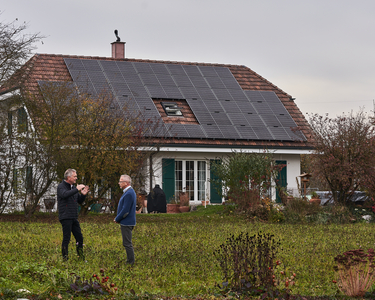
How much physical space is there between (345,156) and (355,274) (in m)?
12.2

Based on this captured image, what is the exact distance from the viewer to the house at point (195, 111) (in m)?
23.0

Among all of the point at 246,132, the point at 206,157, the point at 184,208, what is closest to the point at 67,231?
the point at 184,208

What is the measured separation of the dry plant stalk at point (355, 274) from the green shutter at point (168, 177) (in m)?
15.7

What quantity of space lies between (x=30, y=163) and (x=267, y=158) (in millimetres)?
8145

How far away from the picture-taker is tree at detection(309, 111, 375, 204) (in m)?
18.6

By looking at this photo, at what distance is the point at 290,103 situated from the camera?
2750 cm

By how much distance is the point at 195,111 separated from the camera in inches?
968

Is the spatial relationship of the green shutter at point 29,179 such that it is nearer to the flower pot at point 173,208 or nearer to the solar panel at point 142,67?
the flower pot at point 173,208

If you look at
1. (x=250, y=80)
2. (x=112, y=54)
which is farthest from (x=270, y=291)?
(x=112, y=54)

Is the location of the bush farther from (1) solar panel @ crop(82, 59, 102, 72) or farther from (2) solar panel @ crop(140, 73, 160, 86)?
(1) solar panel @ crop(82, 59, 102, 72)

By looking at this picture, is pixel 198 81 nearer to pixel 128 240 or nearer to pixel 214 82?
pixel 214 82

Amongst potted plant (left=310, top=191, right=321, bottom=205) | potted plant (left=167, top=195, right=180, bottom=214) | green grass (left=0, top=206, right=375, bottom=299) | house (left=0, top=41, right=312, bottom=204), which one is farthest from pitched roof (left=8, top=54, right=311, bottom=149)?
green grass (left=0, top=206, right=375, bottom=299)

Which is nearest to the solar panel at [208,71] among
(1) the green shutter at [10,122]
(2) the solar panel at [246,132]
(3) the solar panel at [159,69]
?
(3) the solar panel at [159,69]

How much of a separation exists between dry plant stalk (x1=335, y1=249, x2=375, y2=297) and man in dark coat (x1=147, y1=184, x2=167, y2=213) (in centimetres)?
1360
